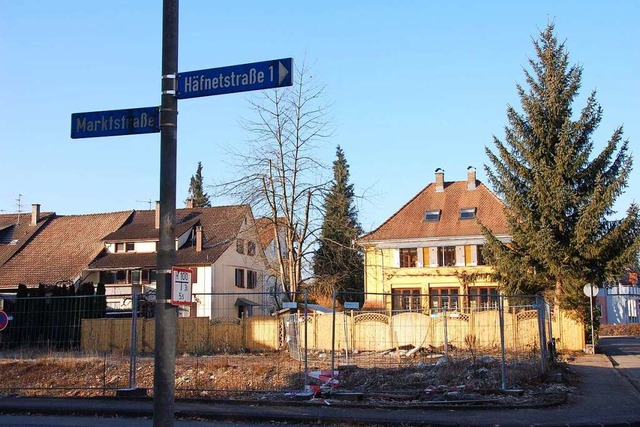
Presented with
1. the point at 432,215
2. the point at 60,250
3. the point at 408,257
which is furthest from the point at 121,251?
the point at 432,215

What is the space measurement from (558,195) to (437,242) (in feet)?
68.4

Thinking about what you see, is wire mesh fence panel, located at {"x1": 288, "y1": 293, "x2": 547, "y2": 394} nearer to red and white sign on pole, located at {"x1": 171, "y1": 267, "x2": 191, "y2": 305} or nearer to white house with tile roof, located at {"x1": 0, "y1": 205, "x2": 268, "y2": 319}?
red and white sign on pole, located at {"x1": 171, "y1": 267, "x2": 191, "y2": 305}

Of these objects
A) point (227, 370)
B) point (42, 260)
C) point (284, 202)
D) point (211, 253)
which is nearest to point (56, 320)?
point (227, 370)

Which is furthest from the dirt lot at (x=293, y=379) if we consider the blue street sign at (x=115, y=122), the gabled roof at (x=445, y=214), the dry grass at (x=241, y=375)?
the gabled roof at (x=445, y=214)

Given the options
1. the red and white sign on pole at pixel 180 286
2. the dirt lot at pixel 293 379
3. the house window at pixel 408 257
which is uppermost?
the house window at pixel 408 257

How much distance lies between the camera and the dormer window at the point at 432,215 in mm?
54969

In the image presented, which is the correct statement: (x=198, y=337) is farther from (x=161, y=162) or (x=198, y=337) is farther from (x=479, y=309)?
(x=161, y=162)

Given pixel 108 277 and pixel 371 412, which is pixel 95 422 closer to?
pixel 371 412

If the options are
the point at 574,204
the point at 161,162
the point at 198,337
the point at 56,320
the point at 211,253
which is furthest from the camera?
the point at 211,253

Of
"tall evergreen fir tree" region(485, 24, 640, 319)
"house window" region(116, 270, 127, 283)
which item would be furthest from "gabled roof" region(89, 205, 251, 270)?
"tall evergreen fir tree" region(485, 24, 640, 319)

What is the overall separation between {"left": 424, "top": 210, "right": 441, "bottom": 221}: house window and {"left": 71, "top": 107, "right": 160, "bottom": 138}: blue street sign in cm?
4838

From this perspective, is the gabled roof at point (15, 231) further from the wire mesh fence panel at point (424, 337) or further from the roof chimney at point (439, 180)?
the wire mesh fence panel at point (424, 337)

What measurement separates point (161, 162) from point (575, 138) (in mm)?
30084

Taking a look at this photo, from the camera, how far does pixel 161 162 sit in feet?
23.3
